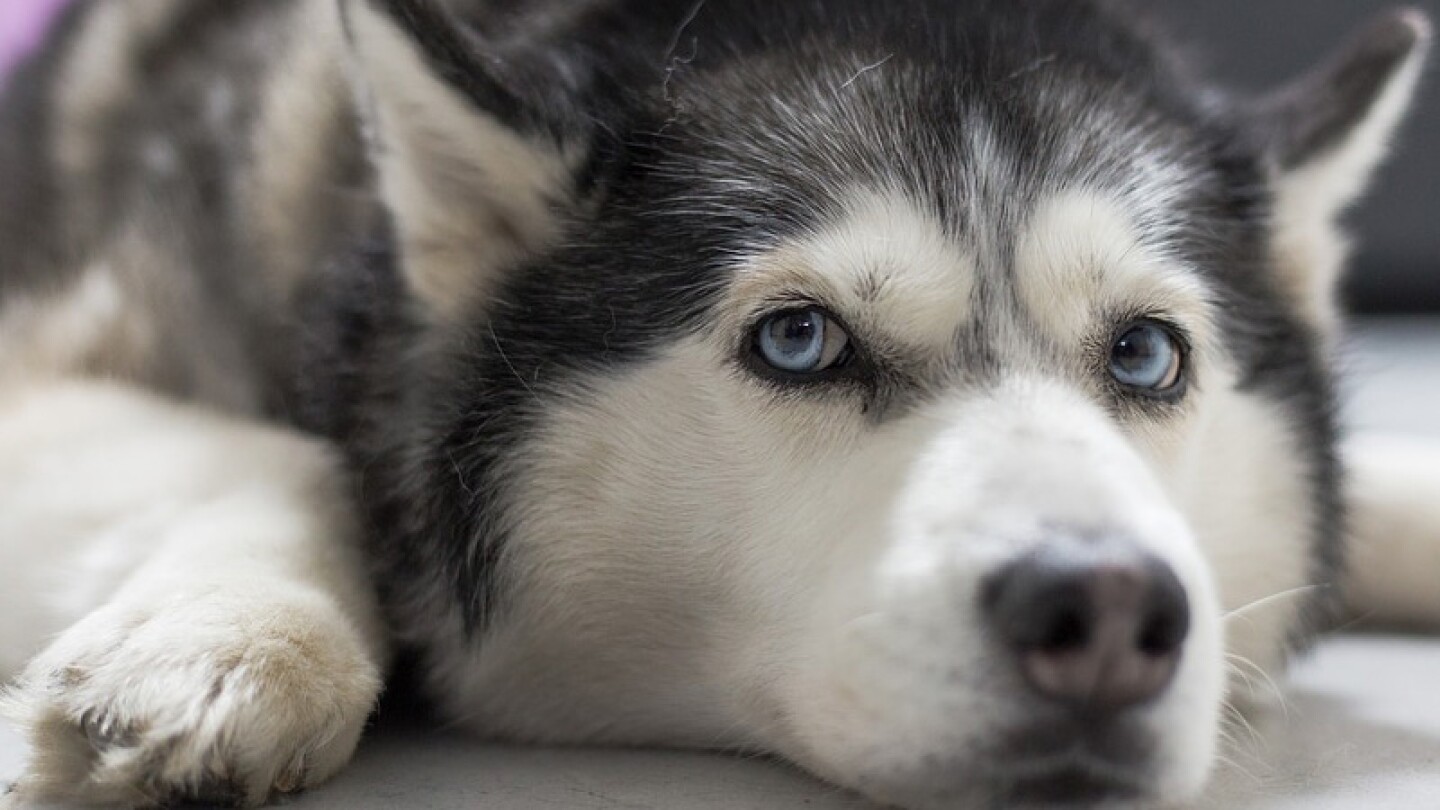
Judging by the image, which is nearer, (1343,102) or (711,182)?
(711,182)

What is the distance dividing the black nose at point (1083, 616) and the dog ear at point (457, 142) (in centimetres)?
83

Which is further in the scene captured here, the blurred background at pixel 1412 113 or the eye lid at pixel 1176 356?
the blurred background at pixel 1412 113

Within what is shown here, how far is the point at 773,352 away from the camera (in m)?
1.82

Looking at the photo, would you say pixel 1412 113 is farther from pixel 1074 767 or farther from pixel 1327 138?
pixel 1074 767

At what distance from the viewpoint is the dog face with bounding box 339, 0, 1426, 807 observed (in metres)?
1.71

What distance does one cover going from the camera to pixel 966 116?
191 centimetres

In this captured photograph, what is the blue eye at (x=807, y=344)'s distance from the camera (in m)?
1.81

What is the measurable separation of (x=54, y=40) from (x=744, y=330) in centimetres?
213

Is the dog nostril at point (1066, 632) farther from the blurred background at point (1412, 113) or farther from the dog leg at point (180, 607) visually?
the blurred background at point (1412, 113)

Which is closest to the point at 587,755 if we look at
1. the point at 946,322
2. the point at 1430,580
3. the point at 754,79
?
the point at 946,322

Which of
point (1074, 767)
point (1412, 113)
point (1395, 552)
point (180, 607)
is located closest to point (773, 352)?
point (1074, 767)

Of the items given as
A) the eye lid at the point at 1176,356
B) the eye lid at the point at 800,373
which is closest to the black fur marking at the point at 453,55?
the eye lid at the point at 800,373

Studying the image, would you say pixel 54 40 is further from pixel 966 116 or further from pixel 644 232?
pixel 966 116

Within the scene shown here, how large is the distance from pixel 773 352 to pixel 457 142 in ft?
1.56
